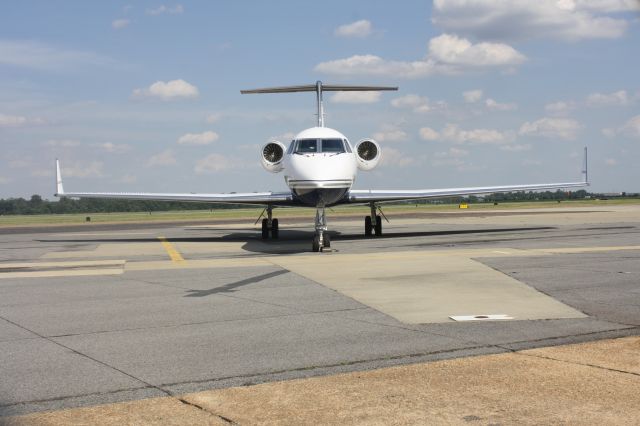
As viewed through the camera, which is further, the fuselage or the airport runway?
the fuselage

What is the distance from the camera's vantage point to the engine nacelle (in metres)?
26.1

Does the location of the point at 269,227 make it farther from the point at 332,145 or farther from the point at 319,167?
the point at 319,167

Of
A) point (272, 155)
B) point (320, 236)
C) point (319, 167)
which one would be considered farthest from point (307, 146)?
point (272, 155)

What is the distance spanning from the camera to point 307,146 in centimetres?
2253

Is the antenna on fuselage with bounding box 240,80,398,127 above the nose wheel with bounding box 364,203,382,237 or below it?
above

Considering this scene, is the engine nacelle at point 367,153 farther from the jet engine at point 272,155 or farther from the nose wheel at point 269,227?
the nose wheel at point 269,227

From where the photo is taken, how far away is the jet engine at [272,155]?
26.7 meters

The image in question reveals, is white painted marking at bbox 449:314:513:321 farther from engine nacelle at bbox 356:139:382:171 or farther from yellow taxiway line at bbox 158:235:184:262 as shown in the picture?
engine nacelle at bbox 356:139:382:171

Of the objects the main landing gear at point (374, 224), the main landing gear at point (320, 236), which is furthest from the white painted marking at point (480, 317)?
the main landing gear at point (374, 224)

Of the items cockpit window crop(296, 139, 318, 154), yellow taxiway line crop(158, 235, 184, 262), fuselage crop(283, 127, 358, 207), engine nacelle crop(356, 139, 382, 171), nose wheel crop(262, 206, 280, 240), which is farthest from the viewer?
nose wheel crop(262, 206, 280, 240)

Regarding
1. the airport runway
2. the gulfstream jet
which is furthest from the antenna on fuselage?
the airport runway

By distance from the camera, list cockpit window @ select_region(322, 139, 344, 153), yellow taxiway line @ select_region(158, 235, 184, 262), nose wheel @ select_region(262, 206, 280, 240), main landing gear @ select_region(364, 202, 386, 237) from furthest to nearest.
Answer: main landing gear @ select_region(364, 202, 386, 237), nose wheel @ select_region(262, 206, 280, 240), cockpit window @ select_region(322, 139, 344, 153), yellow taxiway line @ select_region(158, 235, 184, 262)

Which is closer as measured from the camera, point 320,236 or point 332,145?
point 320,236

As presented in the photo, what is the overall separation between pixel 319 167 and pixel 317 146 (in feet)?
3.28
